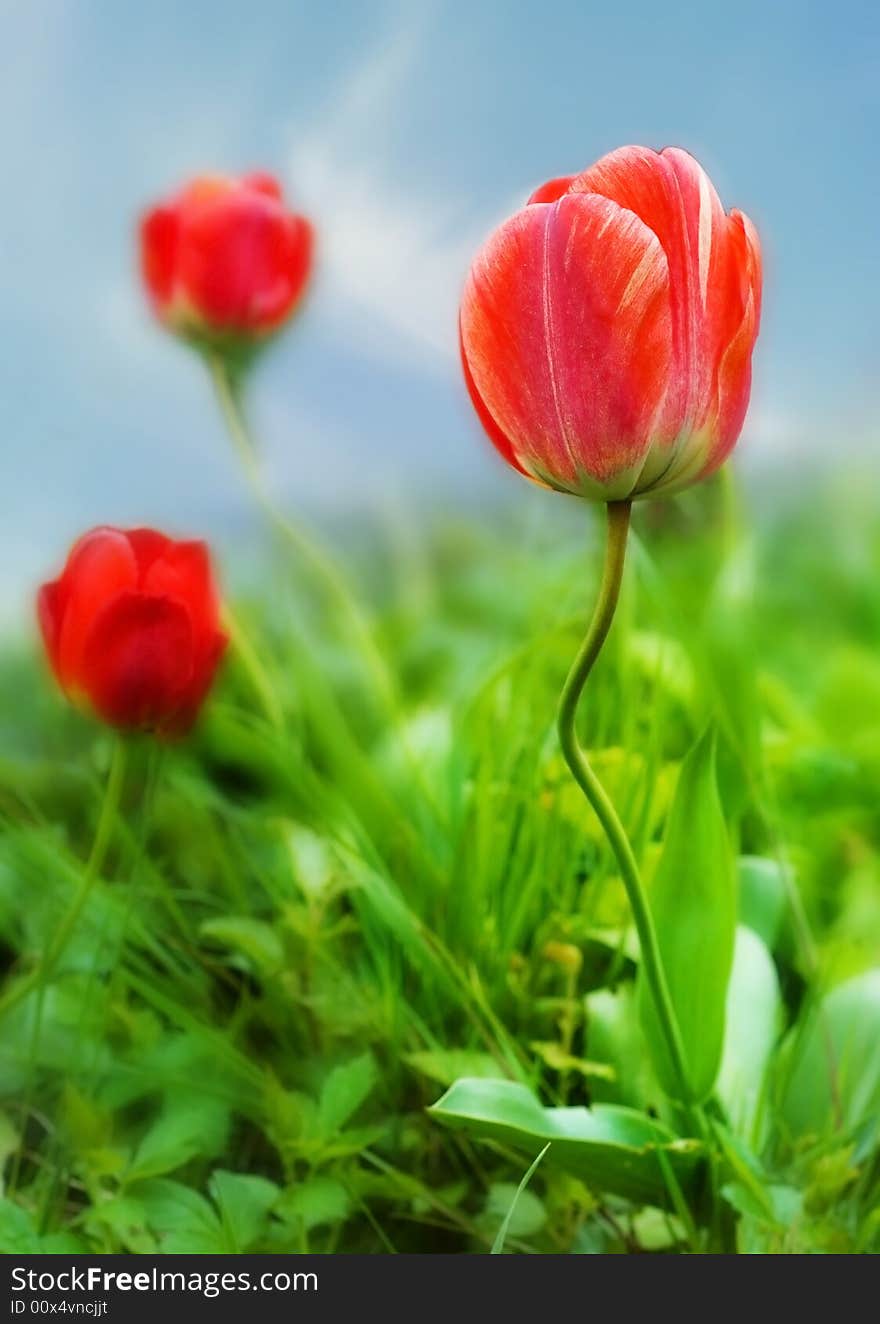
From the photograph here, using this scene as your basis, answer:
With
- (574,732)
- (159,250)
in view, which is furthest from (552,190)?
(159,250)

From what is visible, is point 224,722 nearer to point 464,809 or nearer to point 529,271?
point 464,809

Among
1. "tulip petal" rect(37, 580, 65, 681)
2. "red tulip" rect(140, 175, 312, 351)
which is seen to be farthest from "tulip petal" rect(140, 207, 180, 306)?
"tulip petal" rect(37, 580, 65, 681)

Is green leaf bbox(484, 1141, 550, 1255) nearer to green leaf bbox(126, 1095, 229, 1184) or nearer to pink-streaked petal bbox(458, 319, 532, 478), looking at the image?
green leaf bbox(126, 1095, 229, 1184)

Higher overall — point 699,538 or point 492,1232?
point 699,538

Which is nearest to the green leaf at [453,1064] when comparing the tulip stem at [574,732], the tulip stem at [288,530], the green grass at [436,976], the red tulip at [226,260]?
the green grass at [436,976]

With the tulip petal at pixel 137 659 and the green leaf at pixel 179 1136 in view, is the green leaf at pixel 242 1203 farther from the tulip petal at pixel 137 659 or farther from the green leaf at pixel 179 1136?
the tulip petal at pixel 137 659

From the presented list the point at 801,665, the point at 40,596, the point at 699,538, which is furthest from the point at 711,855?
the point at 699,538
